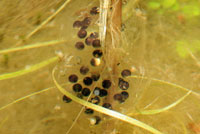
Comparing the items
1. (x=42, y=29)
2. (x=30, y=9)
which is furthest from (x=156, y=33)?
(x=30, y=9)

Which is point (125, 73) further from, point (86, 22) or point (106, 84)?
point (86, 22)

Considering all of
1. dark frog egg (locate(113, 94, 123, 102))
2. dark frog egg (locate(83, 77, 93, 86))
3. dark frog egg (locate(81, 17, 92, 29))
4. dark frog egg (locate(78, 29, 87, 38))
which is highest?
dark frog egg (locate(81, 17, 92, 29))

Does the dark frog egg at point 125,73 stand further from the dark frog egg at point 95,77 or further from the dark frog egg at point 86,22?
the dark frog egg at point 86,22

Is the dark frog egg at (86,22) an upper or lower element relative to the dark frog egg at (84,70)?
upper

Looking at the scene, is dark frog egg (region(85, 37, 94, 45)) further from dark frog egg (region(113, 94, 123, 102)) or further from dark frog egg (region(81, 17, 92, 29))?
dark frog egg (region(113, 94, 123, 102))

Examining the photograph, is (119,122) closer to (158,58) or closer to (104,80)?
(104,80)

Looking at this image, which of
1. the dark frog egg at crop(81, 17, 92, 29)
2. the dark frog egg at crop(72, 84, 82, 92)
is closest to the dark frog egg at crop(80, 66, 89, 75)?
the dark frog egg at crop(72, 84, 82, 92)

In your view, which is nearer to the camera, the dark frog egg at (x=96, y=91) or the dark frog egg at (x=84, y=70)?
the dark frog egg at (x=96, y=91)

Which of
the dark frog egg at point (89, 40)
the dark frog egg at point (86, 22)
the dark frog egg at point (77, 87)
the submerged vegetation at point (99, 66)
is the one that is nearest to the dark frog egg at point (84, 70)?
the submerged vegetation at point (99, 66)

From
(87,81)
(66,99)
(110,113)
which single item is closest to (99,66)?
(87,81)
